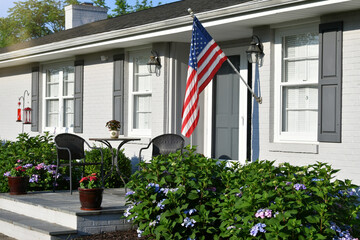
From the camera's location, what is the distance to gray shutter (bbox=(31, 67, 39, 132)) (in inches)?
531

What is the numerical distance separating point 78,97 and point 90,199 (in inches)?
232

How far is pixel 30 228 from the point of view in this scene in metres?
6.54

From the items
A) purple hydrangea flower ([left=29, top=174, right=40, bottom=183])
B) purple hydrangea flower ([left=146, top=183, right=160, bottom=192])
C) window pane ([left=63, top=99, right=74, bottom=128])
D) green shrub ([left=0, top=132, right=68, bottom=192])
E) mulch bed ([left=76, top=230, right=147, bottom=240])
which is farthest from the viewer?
window pane ([left=63, top=99, right=74, bottom=128])

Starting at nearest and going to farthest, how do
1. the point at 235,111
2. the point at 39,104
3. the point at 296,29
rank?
1. the point at 296,29
2. the point at 235,111
3. the point at 39,104

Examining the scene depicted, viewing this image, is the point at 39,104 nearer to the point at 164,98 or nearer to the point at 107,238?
the point at 164,98

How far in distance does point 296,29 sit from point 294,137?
5.01ft

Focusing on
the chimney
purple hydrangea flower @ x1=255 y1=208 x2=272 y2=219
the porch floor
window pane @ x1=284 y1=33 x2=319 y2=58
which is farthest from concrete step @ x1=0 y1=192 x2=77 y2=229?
the chimney

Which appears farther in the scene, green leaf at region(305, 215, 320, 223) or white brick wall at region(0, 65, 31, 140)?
white brick wall at region(0, 65, 31, 140)

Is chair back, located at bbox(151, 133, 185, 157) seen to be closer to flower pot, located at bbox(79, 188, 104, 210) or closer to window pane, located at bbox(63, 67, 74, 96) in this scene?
flower pot, located at bbox(79, 188, 104, 210)

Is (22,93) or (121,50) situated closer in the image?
(121,50)

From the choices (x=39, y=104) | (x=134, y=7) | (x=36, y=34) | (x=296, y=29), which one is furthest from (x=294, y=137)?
(x=36, y=34)

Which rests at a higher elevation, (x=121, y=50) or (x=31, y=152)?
(x=121, y=50)

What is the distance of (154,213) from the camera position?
5855 mm

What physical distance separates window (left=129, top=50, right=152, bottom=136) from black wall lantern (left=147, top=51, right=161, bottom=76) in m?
0.43
